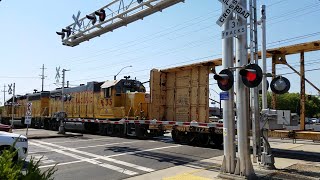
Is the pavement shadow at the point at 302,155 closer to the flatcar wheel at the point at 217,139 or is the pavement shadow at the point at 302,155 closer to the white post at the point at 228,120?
the flatcar wheel at the point at 217,139

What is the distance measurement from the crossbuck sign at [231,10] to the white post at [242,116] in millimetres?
440


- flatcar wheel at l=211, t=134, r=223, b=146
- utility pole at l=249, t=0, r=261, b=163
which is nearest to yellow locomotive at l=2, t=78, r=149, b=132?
flatcar wheel at l=211, t=134, r=223, b=146

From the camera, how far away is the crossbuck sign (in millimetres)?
8136

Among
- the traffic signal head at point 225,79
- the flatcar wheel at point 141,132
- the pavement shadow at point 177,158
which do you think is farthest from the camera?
the flatcar wheel at point 141,132

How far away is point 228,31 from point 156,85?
35.1ft

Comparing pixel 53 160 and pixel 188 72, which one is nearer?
pixel 53 160

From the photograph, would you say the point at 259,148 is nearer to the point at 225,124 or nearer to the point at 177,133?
the point at 225,124

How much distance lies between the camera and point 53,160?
11867mm

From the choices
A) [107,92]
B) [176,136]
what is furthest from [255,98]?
[107,92]

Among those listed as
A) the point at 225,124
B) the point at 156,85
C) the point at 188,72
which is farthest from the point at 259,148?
the point at 156,85

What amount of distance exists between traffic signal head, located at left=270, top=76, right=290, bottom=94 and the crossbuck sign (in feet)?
7.33

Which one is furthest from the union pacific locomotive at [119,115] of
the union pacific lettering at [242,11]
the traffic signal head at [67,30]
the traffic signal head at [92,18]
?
the union pacific lettering at [242,11]

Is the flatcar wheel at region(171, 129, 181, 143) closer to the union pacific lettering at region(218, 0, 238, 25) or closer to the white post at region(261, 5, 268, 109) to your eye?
the white post at region(261, 5, 268, 109)

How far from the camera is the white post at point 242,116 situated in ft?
26.8
